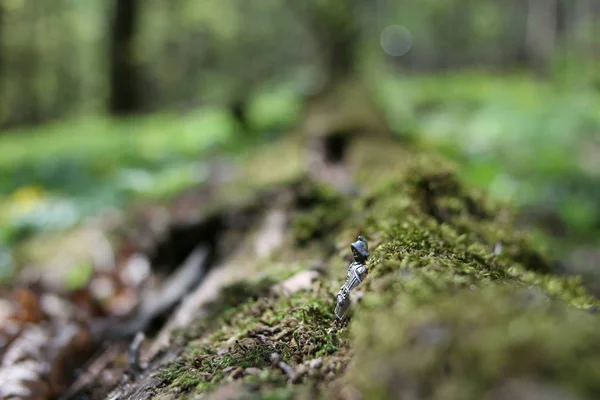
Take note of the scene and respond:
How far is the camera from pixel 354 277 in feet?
4.91

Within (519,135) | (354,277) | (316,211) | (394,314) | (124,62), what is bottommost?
(519,135)

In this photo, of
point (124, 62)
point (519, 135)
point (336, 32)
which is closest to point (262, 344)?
point (336, 32)

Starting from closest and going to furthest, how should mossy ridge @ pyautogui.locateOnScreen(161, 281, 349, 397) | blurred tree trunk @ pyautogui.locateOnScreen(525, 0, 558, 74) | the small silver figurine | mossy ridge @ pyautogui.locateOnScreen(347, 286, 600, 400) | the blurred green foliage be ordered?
mossy ridge @ pyautogui.locateOnScreen(347, 286, 600, 400) < mossy ridge @ pyautogui.locateOnScreen(161, 281, 349, 397) < the small silver figurine < the blurred green foliage < blurred tree trunk @ pyautogui.locateOnScreen(525, 0, 558, 74)

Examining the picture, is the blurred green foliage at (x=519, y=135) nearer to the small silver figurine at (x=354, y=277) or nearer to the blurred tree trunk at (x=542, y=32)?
the small silver figurine at (x=354, y=277)

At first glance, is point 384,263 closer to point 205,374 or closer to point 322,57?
point 205,374

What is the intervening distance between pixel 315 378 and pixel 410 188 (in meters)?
1.19

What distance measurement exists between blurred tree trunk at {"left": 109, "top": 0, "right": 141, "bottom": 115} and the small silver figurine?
1037 cm

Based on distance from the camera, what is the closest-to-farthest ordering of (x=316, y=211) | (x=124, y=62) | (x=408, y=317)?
(x=408, y=317) → (x=316, y=211) → (x=124, y=62)

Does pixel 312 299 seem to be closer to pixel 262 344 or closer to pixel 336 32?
pixel 262 344

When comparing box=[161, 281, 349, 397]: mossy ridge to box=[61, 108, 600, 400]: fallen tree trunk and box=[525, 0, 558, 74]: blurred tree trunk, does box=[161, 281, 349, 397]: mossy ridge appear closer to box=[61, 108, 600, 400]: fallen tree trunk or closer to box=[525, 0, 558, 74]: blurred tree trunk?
box=[61, 108, 600, 400]: fallen tree trunk

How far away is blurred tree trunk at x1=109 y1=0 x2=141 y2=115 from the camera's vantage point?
11.3 meters

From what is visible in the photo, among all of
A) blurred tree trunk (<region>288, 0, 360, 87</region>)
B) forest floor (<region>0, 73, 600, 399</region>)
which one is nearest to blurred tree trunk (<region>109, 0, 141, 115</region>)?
blurred tree trunk (<region>288, 0, 360, 87</region>)

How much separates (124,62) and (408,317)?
40.4 ft

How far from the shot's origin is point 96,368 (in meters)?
2.36
